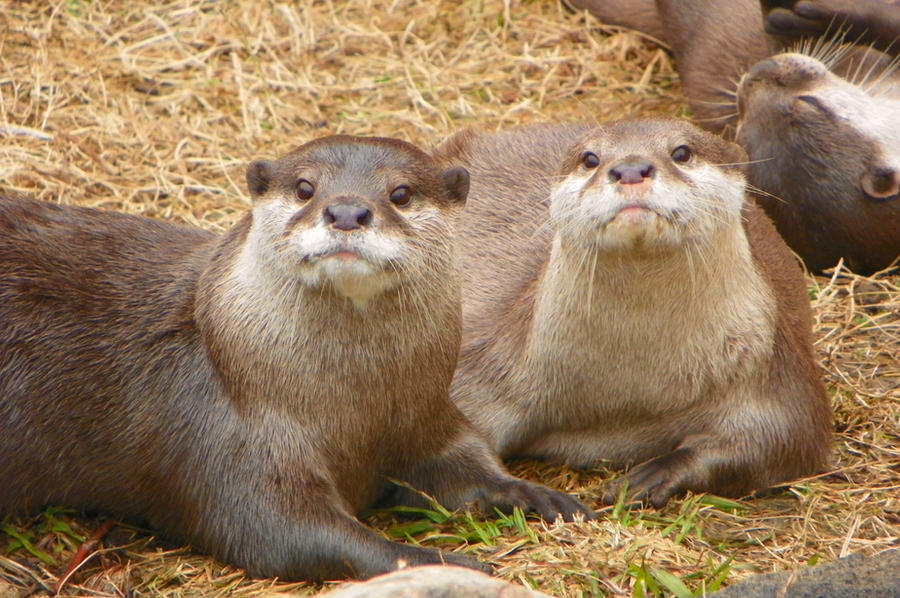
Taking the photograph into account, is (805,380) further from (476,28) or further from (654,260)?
(476,28)

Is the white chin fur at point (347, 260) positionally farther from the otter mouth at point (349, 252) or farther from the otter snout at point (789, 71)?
the otter snout at point (789, 71)

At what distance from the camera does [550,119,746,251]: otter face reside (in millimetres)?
3172

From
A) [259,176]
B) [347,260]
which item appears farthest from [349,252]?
[259,176]

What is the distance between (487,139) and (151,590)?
2.14 meters

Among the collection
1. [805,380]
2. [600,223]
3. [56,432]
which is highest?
[600,223]

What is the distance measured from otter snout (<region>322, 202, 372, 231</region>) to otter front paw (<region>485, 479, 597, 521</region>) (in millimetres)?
898

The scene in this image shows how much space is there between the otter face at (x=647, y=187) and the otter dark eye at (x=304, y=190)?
2.10 ft

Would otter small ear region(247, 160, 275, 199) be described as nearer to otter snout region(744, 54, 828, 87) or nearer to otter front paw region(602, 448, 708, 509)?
otter front paw region(602, 448, 708, 509)

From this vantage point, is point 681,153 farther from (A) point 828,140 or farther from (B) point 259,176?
(A) point 828,140

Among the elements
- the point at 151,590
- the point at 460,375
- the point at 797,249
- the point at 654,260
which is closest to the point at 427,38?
the point at 797,249

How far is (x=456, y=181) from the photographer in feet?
10.9

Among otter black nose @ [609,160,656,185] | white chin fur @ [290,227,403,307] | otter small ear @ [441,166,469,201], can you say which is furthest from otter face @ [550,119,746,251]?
white chin fur @ [290,227,403,307]

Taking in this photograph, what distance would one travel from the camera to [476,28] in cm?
645

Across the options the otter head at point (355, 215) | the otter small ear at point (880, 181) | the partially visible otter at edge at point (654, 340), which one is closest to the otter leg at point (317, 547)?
the otter head at point (355, 215)
